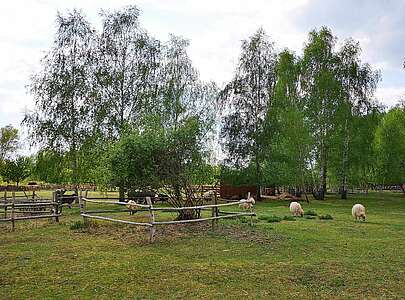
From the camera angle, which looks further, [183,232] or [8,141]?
[8,141]

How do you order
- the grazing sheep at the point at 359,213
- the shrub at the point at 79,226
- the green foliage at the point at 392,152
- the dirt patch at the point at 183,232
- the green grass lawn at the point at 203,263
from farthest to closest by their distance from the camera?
the green foliage at the point at 392,152 → the grazing sheep at the point at 359,213 → the shrub at the point at 79,226 → the dirt patch at the point at 183,232 → the green grass lawn at the point at 203,263

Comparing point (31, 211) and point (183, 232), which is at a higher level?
point (31, 211)

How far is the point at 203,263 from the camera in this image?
9055 mm

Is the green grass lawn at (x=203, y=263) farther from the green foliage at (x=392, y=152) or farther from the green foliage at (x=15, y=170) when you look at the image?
the green foliage at (x=15, y=170)

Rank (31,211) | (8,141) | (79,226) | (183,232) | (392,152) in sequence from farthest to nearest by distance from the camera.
→ (8,141), (392,152), (31,211), (79,226), (183,232)

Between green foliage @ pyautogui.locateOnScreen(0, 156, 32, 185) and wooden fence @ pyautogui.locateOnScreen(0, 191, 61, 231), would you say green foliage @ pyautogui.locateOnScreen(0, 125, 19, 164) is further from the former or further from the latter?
wooden fence @ pyautogui.locateOnScreen(0, 191, 61, 231)

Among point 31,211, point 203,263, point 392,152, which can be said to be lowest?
point 203,263

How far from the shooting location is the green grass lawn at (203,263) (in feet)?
23.2

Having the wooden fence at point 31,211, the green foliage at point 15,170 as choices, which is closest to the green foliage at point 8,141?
the green foliage at point 15,170

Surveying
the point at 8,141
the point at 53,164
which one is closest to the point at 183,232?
the point at 53,164

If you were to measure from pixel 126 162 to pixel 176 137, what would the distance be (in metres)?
1.89

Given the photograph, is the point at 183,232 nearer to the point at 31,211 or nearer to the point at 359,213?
the point at 359,213

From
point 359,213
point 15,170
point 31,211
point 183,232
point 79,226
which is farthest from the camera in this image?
point 15,170

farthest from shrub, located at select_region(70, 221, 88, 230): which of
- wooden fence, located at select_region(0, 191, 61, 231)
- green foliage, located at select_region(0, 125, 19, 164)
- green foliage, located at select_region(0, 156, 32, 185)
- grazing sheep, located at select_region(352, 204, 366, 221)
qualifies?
green foliage, located at select_region(0, 125, 19, 164)
